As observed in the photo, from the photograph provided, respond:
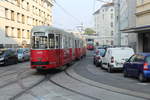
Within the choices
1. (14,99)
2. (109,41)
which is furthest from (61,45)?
(109,41)

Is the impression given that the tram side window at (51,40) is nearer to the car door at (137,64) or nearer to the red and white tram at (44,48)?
the red and white tram at (44,48)

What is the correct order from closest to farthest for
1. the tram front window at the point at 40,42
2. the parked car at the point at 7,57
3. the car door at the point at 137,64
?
the car door at the point at 137,64 → the tram front window at the point at 40,42 → the parked car at the point at 7,57

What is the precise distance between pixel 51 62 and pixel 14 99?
9.17 m

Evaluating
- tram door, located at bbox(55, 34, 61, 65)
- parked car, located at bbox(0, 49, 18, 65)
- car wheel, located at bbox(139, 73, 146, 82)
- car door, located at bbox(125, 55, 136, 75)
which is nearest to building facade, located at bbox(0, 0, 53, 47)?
parked car, located at bbox(0, 49, 18, 65)

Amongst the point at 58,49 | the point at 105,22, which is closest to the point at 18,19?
the point at 58,49

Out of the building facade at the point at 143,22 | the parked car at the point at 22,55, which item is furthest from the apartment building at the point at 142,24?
the parked car at the point at 22,55

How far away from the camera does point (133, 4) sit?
35.8 meters

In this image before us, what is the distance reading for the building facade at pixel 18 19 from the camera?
163 feet

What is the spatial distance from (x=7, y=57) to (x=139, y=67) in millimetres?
18251

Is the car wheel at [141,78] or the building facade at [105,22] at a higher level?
the building facade at [105,22]

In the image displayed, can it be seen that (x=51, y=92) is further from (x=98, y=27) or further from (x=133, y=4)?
(x=98, y=27)

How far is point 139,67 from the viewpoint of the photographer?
15.8 m

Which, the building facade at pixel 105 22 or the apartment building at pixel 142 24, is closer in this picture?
the apartment building at pixel 142 24

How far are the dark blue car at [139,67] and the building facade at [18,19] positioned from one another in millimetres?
33718
